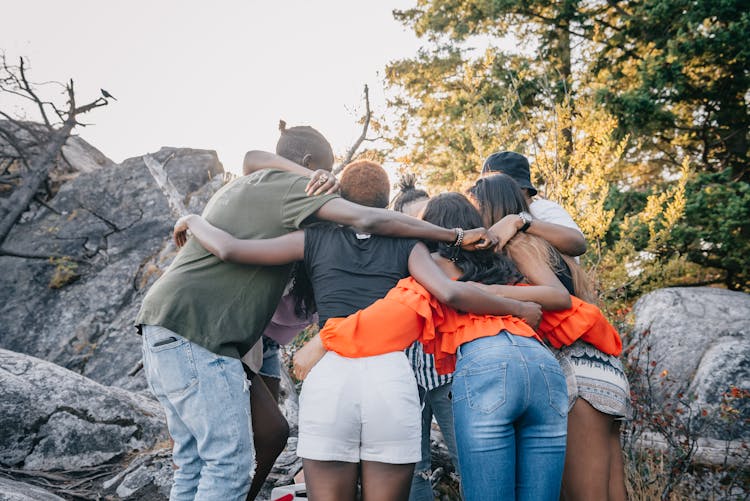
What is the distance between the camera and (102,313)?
8.70 meters

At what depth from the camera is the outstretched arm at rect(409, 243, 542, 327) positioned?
2088 mm

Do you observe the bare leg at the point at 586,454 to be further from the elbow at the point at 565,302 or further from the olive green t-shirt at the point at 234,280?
the olive green t-shirt at the point at 234,280

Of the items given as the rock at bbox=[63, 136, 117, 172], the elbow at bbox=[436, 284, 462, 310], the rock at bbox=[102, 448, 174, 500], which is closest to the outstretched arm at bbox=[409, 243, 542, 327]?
the elbow at bbox=[436, 284, 462, 310]

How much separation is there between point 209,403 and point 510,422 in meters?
1.23

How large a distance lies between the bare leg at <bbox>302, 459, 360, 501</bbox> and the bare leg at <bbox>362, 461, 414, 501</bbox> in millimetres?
62

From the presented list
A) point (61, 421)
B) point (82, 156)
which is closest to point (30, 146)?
point (82, 156)

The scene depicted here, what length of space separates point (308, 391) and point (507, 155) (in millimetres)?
2014

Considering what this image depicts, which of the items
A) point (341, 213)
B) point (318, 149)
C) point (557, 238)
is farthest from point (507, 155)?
point (341, 213)

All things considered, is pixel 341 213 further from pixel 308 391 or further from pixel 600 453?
pixel 600 453

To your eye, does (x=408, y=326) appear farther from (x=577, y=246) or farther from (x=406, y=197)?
(x=406, y=197)

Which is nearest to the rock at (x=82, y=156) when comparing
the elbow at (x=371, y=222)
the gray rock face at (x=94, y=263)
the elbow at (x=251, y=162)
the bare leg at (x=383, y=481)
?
the gray rock face at (x=94, y=263)

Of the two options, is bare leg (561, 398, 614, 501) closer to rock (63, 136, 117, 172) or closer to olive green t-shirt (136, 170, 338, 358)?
olive green t-shirt (136, 170, 338, 358)

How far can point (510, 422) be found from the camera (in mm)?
1947

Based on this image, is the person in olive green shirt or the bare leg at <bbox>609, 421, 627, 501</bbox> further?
the bare leg at <bbox>609, 421, 627, 501</bbox>
